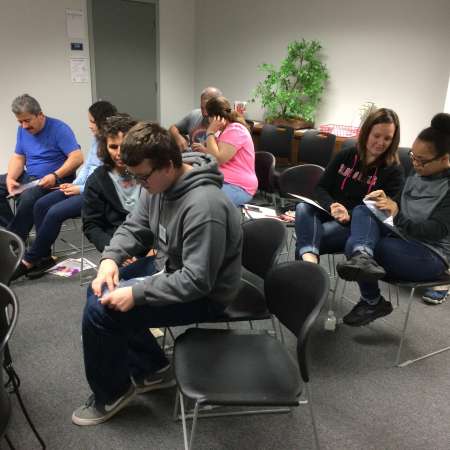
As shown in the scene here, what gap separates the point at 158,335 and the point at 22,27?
408cm

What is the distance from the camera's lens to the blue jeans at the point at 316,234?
2324mm

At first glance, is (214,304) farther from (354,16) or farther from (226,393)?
(354,16)

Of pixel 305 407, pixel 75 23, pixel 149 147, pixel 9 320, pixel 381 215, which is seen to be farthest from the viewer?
pixel 75 23

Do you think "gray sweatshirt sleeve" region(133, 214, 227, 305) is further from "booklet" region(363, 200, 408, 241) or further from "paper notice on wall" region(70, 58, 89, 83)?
"paper notice on wall" region(70, 58, 89, 83)

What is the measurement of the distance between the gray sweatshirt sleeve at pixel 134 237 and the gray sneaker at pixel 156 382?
581mm

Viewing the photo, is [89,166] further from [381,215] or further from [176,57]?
[176,57]

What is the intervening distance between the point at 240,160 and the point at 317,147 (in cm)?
141

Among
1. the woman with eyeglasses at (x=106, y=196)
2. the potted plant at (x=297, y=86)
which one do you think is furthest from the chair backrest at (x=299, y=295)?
the potted plant at (x=297, y=86)

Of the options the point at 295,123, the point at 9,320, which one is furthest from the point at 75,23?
the point at 9,320

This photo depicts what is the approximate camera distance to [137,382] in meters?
1.87

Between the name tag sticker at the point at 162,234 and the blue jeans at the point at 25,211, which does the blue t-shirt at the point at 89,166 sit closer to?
the blue jeans at the point at 25,211

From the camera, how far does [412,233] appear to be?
2.07 meters

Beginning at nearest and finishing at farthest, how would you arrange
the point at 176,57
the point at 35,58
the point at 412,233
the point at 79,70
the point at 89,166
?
the point at 412,233 → the point at 89,166 → the point at 35,58 → the point at 79,70 → the point at 176,57

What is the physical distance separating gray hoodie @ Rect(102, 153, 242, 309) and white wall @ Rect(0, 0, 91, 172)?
3917 mm
